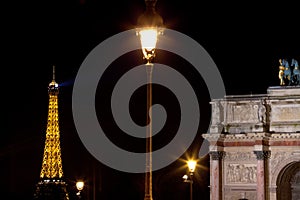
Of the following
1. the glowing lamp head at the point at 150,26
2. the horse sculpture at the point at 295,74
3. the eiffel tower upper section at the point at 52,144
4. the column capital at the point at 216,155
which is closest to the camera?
the glowing lamp head at the point at 150,26

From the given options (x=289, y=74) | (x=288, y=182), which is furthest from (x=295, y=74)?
(x=288, y=182)

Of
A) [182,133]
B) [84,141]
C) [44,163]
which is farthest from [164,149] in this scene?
[44,163]

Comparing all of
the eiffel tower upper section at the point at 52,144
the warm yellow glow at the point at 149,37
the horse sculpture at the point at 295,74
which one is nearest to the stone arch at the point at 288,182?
the horse sculpture at the point at 295,74

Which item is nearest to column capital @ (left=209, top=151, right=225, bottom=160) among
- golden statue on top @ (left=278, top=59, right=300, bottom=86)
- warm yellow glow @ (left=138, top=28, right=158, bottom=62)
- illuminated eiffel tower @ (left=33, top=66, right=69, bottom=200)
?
golden statue on top @ (left=278, top=59, right=300, bottom=86)

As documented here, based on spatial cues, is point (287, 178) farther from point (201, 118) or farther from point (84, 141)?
point (84, 141)

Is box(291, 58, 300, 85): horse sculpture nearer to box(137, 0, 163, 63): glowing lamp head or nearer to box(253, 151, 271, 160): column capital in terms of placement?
box(253, 151, 271, 160): column capital

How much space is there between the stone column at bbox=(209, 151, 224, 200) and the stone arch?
114 inches

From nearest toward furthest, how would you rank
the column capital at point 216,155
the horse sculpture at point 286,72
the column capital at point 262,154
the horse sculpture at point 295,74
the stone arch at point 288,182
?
the column capital at point 262,154 → the stone arch at point 288,182 → the horse sculpture at point 295,74 → the horse sculpture at point 286,72 → the column capital at point 216,155

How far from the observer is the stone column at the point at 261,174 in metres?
33.6

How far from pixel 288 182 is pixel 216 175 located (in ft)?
11.8

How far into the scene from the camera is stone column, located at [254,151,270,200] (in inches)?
1324

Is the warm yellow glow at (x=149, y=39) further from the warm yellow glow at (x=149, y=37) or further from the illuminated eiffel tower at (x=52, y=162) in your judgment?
the illuminated eiffel tower at (x=52, y=162)

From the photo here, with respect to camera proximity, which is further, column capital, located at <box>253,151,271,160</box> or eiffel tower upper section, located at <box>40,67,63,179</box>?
eiffel tower upper section, located at <box>40,67,63,179</box>

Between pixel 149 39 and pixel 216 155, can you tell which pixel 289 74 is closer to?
pixel 216 155
